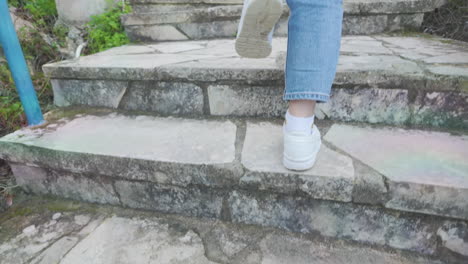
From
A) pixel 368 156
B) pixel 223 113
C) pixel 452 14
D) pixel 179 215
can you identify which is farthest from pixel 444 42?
pixel 179 215

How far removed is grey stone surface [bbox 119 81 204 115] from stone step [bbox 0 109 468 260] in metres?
0.09

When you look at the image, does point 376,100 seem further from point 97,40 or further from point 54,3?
point 54,3

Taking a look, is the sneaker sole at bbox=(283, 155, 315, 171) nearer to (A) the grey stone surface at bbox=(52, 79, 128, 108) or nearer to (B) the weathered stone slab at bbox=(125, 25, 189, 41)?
(A) the grey stone surface at bbox=(52, 79, 128, 108)

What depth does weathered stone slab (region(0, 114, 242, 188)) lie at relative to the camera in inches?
36.1

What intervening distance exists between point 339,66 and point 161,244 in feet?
3.11

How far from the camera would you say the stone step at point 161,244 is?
841mm

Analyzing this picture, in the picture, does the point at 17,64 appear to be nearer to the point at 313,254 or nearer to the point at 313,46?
the point at 313,46

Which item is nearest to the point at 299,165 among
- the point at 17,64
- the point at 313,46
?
the point at 313,46

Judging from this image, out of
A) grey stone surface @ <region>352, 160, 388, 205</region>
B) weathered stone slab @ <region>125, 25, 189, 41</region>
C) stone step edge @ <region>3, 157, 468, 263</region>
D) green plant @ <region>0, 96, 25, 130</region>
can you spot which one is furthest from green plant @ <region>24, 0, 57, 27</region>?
grey stone surface @ <region>352, 160, 388, 205</region>

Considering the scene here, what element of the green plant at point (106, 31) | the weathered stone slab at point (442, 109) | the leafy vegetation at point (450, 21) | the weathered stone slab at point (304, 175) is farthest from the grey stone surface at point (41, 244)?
the leafy vegetation at point (450, 21)

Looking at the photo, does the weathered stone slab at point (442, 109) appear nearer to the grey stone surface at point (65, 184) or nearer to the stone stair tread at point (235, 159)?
the stone stair tread at point (235, 159)

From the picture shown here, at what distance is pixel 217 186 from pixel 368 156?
51cm

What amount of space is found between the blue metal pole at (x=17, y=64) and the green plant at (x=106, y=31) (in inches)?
41.5

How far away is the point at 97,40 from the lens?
2143 millimetres
